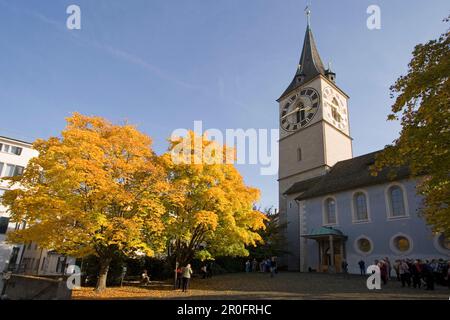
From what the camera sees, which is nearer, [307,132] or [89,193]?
[89,193]

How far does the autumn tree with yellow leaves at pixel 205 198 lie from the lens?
16.8 m

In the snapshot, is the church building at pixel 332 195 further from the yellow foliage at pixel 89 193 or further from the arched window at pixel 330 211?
the yellow foliage at pixel 89 193

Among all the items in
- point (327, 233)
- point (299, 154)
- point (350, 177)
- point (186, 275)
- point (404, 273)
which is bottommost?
point (186, 275)

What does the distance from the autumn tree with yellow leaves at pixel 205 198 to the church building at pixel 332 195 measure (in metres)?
10.5

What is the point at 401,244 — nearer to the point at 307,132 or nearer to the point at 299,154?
the point at 299,154

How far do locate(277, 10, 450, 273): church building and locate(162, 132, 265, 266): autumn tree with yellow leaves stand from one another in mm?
10492

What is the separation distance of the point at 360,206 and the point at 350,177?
3472 millimetres

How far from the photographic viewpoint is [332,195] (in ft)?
93.2

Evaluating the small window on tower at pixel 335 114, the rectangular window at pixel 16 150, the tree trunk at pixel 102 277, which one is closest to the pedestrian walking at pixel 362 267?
the tree trunk at pixel 102 277

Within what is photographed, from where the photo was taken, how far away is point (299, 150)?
1581 inches

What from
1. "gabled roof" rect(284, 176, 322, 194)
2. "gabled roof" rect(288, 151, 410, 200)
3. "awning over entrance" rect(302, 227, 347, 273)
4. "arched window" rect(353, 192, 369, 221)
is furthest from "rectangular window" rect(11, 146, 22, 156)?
"arched window" rect(353, 192, 369, 221)

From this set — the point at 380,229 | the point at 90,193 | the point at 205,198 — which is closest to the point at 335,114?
the point at 380,229
